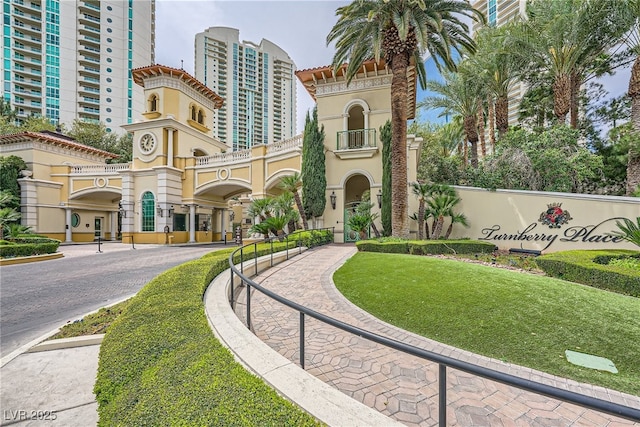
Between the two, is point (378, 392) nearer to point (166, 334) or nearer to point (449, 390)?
point (449, 390)

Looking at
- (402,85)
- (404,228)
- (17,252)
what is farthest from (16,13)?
(404,228)

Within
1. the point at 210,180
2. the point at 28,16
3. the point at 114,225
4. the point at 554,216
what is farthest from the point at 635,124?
the point at 28,16

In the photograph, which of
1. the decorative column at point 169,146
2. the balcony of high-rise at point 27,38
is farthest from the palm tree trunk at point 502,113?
the balcony of high-rise at point 27,38

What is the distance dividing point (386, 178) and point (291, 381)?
1479cm

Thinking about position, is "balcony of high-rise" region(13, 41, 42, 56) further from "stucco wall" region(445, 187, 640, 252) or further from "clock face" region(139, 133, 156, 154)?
"stucco wall" region(445, 187, 640, 252)

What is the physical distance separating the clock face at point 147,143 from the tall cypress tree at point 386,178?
1994 centimetres

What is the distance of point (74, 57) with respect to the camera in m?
54.2

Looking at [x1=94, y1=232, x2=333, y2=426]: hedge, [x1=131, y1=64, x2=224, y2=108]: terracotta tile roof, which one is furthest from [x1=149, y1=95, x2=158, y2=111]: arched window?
[x1=94, y1=232, x2=333, y2=426]: hedge

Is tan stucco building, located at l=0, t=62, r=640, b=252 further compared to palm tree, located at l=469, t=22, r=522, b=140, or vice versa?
palm tree, located at l=469, t=22, r=522, b=140

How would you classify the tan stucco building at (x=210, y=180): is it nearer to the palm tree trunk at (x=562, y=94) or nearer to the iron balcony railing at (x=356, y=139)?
the iron balcony railing at (x=356, y=139)

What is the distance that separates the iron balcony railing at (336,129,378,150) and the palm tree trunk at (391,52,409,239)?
127 inches

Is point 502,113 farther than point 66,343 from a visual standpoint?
Yes

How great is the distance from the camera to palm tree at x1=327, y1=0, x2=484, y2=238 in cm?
1344

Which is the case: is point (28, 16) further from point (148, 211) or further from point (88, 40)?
point (148, 211)
